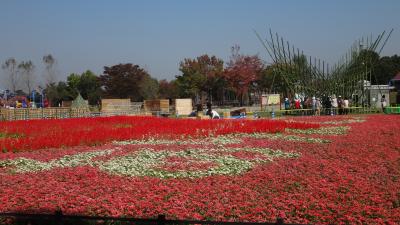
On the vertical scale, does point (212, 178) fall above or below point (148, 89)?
below

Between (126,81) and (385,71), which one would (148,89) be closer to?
(126,81)

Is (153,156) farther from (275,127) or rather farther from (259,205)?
(275,127)

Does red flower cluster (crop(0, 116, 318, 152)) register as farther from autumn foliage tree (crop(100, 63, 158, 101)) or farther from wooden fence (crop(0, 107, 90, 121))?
autumn foliage tree (crop(100, 63, 158, 101))

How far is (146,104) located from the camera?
53.2 meters

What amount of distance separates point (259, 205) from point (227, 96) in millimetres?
79027

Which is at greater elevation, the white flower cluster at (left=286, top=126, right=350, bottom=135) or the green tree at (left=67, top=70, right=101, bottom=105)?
the green tree at (left=67, top=70, right=101, bottom=105)

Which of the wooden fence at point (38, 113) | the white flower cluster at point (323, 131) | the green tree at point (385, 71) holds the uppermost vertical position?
the green tree at point (385, 71)

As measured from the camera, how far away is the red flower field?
6.67 m

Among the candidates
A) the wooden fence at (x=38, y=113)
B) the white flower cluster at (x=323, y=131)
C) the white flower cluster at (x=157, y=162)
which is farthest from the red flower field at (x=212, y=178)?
the wooden fence at (x=38, y=113)

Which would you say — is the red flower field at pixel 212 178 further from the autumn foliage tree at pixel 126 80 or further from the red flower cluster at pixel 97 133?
the autumn foliage tree at pixel 126 80

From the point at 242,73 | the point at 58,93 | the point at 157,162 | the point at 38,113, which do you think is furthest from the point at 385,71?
the point at 157,162

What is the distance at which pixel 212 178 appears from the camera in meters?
9.08

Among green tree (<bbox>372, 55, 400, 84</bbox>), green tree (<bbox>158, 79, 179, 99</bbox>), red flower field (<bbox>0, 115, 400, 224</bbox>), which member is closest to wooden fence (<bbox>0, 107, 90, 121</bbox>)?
red flower field (<bbox>0, 115, 400, 224</bbox>)

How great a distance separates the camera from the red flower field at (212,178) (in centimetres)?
667
